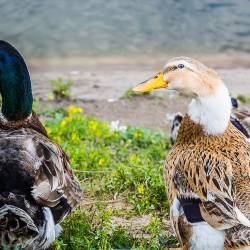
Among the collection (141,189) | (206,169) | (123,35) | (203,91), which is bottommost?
(123,35)

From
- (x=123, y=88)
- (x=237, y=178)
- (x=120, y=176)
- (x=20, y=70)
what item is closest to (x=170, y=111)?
(x=123, y=88)

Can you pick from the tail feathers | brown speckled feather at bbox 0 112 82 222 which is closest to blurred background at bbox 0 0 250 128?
brown speckled feather at bbox 0 112 82 222

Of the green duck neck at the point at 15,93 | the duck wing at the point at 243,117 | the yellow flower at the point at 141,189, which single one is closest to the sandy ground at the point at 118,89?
the duck wing at the point at 243,117

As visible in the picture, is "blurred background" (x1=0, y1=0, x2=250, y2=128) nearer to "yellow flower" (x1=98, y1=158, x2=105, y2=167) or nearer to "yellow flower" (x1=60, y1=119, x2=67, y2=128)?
"yellow flower" (x1=60, y1=119, x2=67, y2=128)

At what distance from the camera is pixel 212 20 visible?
13.4m

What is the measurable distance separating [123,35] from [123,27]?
225 mm

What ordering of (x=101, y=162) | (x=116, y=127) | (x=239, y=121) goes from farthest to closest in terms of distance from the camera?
(x=116, y=127), (x=239, y=121), (x=101, y=162)

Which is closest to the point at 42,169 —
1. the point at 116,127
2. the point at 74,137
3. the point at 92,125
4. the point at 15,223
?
the point at 15,223

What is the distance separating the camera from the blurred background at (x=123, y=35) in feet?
39.3

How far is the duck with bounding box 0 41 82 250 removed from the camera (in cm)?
457

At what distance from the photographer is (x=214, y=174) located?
476 cm

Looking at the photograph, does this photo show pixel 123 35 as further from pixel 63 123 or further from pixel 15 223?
pixel 15 223

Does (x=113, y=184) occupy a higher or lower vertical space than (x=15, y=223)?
lower

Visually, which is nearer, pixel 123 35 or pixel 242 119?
pixel 242 119
